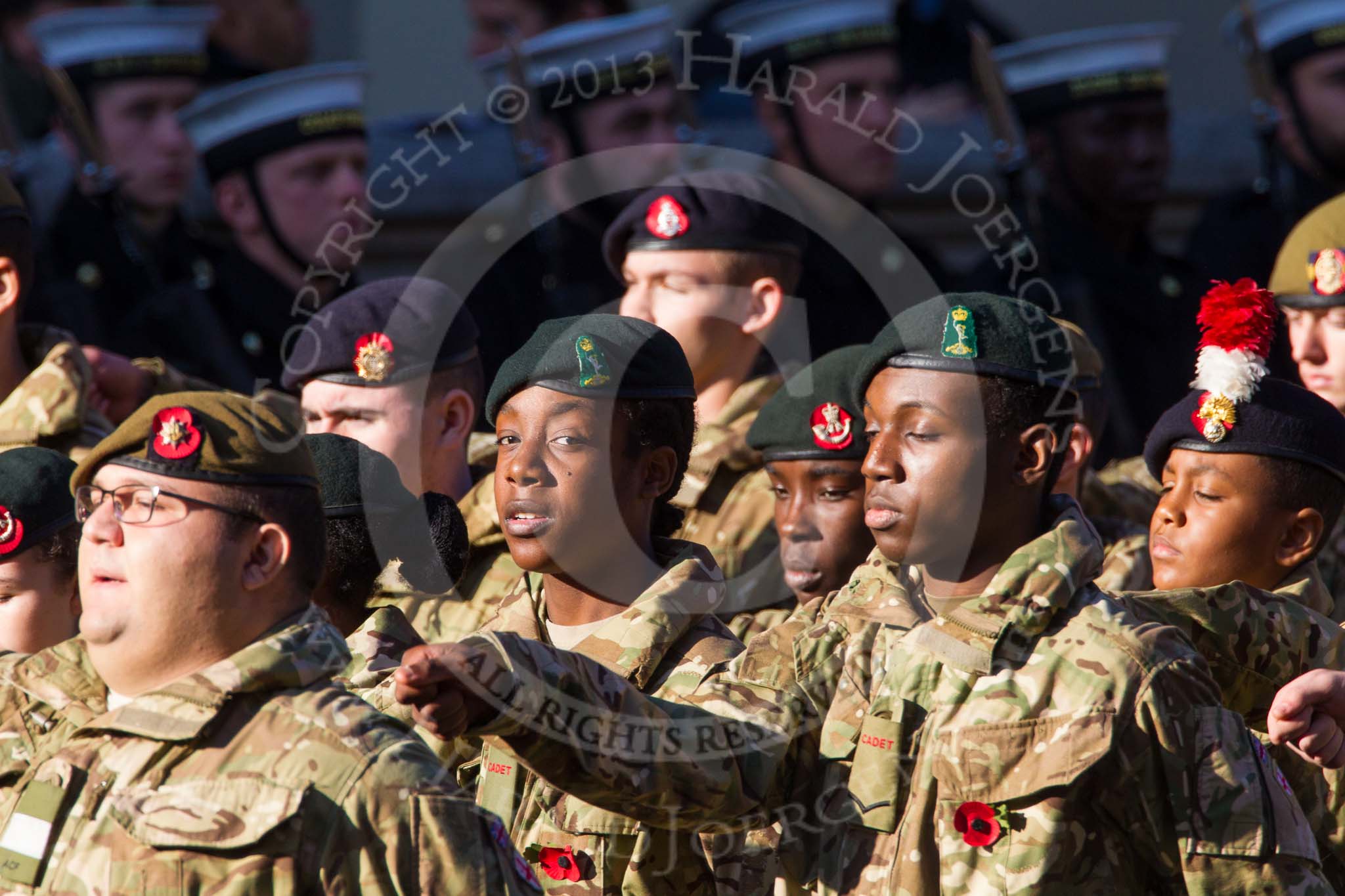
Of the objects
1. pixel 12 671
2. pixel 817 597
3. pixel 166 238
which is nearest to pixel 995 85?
pixel 166 238

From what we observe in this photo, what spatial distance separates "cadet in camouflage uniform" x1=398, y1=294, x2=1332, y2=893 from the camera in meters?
3.56

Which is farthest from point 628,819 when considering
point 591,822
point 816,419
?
point 816,419

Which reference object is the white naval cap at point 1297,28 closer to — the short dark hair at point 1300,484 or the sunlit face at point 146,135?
the sunlit face at point 146,135

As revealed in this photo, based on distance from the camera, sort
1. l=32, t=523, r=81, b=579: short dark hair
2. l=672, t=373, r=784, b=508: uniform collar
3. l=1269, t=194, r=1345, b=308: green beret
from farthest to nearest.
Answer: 1. l=672, t=373, r=784, b=508: uniform collar
2. l=1269, t=194, r=1345, b=308: green beret
3. l=32, t=523, r=81, b=579: short dark hair

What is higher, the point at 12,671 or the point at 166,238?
the point at 166,238

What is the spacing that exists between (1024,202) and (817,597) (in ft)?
12.5

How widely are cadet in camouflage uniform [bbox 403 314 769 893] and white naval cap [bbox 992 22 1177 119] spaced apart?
452 centimetres

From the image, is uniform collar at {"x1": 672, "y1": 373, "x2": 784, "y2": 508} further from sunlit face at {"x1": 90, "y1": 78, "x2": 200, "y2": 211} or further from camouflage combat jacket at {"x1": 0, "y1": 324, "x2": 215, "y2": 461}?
sunlit face at {"x1": 90, "y1": 78, "x2": 200, "y2": 211}

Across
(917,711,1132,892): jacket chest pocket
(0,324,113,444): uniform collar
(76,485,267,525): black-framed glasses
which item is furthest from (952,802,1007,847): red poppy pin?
(0,324,113,444): uniform collar

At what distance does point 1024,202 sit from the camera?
8367 millimetres

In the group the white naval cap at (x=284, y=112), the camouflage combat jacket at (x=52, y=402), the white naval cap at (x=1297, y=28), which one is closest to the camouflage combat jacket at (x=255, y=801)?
the camouflage combat jacket at (x=52, y=402)

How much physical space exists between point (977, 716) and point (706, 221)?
2610 millimetres

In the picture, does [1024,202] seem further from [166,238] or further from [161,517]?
[161,517]

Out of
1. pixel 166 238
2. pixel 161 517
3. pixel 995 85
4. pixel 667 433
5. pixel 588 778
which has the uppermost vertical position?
pixel 995 85
